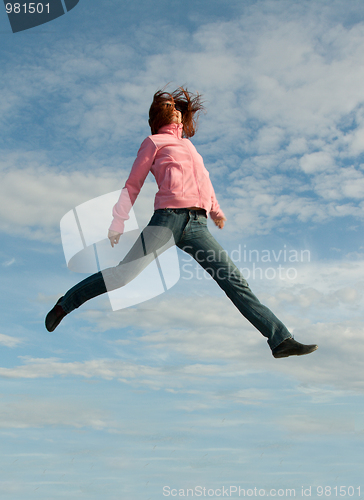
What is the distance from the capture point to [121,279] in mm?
4703

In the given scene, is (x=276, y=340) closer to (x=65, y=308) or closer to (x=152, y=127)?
(x=65, y=308)

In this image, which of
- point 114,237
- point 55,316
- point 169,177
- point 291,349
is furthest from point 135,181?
point 291,349

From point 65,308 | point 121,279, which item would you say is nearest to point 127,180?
point 121,279

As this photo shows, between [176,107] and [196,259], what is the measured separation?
2.07 m

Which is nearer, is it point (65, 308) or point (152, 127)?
point (65, 308)

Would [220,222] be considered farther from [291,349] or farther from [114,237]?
[291,349]

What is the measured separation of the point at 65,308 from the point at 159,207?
1612 mm

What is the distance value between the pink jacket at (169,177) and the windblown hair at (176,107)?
0.81 feet

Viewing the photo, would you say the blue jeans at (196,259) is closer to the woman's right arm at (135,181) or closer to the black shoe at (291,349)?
the black shoe at (291,349)

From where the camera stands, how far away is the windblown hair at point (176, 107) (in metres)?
5.16

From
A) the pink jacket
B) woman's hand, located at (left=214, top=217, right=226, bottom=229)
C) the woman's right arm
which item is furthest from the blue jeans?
woman's hand, located at (left=214, top=217, right=226, bottom=229)

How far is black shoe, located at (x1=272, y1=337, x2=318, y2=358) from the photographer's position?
4520mm

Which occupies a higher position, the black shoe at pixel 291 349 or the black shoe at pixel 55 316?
the black shoe at pixel 55 316

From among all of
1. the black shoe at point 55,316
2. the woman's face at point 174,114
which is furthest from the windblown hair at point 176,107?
the black shoe at point 55,316
